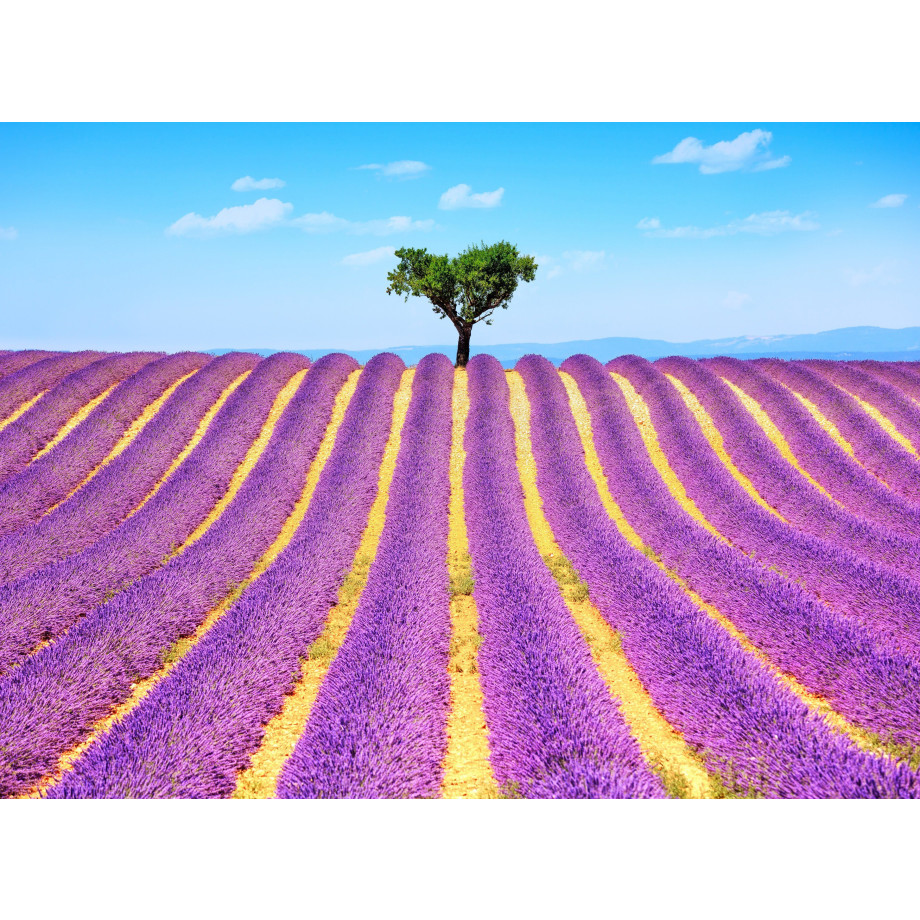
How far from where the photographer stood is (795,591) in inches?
257

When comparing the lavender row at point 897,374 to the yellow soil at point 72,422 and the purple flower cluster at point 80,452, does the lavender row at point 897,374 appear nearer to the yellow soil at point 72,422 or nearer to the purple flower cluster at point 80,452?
the purple flower cluster at point 80,452

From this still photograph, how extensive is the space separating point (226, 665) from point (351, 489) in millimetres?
6435

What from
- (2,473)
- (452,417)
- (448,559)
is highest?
(452,417)

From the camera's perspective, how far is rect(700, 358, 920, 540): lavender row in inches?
381

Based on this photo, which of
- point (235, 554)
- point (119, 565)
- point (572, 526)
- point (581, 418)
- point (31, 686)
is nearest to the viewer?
point (31, 686)

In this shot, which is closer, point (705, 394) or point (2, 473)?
point (2, 473)

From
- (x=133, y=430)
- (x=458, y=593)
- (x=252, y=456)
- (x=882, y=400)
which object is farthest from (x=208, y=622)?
(x=882, y=400)

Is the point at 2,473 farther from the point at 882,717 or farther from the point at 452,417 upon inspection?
the point at 882,717

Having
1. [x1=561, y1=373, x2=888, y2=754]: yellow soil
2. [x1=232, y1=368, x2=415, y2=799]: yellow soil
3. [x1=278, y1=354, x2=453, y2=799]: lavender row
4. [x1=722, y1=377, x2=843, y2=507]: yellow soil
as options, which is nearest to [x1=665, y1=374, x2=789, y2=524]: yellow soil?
[x1=722, y1=377, x2=843, y2=507]: yellow soil

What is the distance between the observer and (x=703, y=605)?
699 centimetres

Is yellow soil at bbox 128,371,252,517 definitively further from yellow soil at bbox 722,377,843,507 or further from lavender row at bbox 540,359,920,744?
yellow soil at bbox 722,377,843,507

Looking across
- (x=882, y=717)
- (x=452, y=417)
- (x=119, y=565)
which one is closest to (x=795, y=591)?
(x=882, y=717)

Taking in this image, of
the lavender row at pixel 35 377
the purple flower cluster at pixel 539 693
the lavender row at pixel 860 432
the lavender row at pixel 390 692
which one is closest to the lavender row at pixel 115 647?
the lavender row at pixel 390 692

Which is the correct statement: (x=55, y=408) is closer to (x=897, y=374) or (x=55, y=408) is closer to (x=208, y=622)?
(x=208, y=622)
